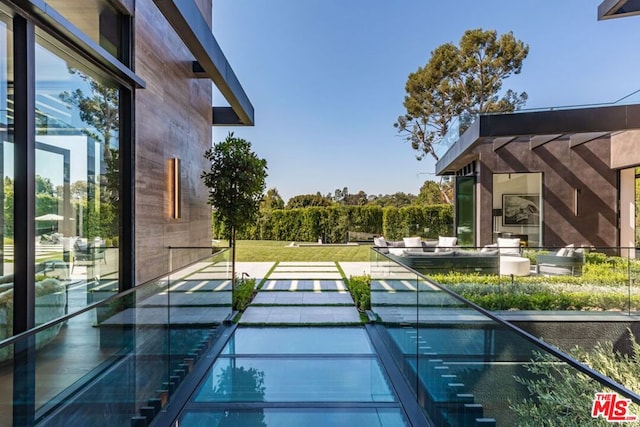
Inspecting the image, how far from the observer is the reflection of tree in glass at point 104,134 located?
369 cm

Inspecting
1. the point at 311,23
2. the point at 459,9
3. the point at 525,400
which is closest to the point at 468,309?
the point at 525,400

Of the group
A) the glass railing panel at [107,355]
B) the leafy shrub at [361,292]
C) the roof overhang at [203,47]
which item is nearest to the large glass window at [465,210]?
the leafy shrub at [361,292]

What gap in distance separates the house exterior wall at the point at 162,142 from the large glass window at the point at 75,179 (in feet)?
1.38

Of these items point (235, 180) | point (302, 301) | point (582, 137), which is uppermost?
point (582, 137)

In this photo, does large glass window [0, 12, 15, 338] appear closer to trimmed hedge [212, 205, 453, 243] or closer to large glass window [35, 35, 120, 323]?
large glass window [35, 35, 120, 323]

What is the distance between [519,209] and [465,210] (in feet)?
5.36

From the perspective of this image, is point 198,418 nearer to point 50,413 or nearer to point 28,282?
point 50,413

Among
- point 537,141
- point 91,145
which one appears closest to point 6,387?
point 91,145

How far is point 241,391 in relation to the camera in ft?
11.5

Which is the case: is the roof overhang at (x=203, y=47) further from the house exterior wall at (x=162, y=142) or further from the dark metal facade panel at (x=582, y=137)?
the dark metal facade panel at (x=582, y=137)

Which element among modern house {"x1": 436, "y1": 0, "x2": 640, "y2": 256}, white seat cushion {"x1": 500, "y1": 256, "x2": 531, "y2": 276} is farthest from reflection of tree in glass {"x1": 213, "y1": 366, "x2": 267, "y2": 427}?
modern house {"x1": 436, "y1": 0, "x2": 640, "y2": 256}

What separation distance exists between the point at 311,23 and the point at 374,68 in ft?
13.1

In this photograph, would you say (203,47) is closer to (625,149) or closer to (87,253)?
(87,253)

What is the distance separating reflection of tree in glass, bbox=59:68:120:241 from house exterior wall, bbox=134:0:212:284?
0.29 m
